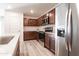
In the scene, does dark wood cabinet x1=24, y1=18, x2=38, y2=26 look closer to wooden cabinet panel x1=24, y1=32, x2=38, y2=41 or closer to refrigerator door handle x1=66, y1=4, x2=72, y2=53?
wooden cabinet panel x1=24, y1=32, x2=38, y2=41

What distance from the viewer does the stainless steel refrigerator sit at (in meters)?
1.01

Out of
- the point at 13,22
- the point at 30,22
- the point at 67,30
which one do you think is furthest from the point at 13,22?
the point at 67,30

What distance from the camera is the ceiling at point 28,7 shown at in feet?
3.32

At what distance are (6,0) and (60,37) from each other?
0.64m

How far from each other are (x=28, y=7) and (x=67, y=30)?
16.9 inches

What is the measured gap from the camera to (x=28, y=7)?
105cm

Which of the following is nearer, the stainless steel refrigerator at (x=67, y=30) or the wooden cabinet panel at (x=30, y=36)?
the stainless steel refrigerator at (x=67, y=30)

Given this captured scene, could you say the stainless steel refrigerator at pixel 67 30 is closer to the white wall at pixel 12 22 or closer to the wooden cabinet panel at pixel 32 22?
the wooden cabinet panel at pixel 32 22

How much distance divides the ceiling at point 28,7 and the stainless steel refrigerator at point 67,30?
14cm

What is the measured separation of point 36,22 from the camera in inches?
44.0

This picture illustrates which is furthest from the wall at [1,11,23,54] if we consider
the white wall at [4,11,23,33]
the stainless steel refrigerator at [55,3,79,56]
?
the stainless steel refrigerator at [55,3,79,56]

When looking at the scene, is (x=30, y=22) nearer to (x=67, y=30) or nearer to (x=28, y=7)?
(x=28, y=7)

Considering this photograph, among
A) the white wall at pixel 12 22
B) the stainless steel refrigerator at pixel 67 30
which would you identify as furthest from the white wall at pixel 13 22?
the stainless steel refrigerator at pixel 67 30

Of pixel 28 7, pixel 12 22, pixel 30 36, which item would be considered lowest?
pixel 30 36
